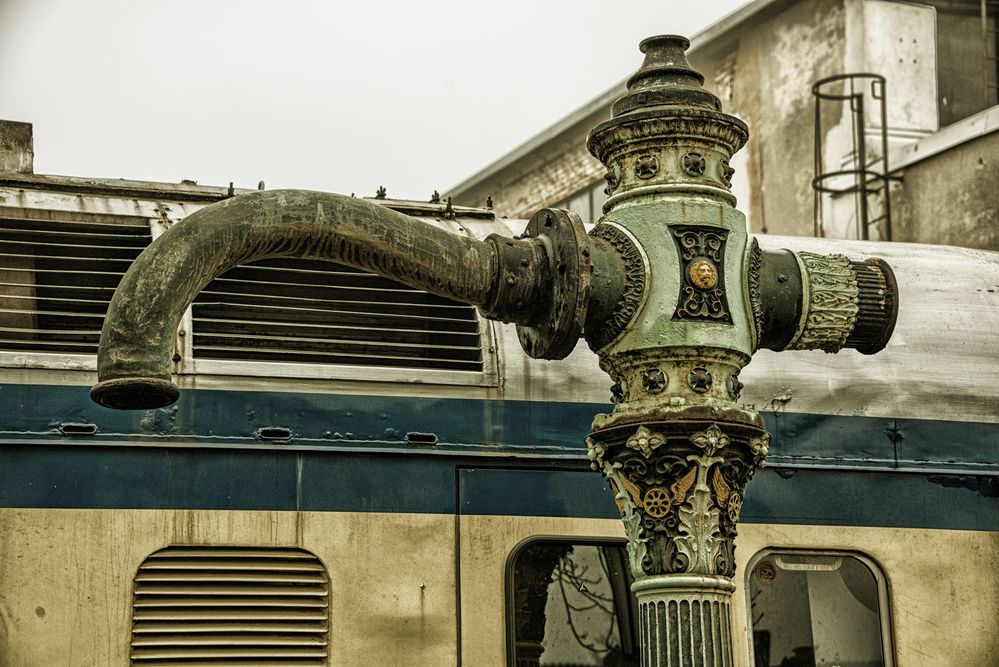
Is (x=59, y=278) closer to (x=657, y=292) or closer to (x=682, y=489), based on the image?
(x=657, y=292)

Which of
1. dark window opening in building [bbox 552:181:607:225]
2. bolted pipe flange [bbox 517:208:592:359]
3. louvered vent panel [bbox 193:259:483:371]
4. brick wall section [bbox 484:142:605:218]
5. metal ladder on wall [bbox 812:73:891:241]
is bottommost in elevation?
bolted pipe flange [bbox 517:208:592:359]

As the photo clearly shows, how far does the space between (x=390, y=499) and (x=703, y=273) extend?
1.94 m

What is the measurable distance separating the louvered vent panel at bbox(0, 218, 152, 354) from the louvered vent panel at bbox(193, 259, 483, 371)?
0.38 metres

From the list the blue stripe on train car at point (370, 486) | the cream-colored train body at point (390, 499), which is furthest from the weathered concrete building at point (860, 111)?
the blue stripe on train car at point (370, 486)

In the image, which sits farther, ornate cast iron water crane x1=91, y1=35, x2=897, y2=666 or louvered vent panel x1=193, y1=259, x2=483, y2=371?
louvered vent panel x1=193, y1=259, x2=483, y2=371

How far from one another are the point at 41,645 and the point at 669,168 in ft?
8.93

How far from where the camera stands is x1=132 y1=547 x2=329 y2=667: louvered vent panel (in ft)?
17.4

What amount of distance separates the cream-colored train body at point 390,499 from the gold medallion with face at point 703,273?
6.12 feet

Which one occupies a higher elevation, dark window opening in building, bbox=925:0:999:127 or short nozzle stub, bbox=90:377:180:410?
dark window opening in building, bbox=925:0:999:127

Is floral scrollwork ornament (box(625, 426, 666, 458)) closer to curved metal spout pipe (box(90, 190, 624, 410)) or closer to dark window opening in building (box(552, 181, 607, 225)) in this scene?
curved metal spout pipe (box(90, 190, 624, 410))

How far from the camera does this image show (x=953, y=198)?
11008mm

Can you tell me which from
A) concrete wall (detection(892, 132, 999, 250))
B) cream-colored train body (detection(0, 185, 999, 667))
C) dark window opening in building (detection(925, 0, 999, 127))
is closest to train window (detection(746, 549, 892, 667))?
cream-colored train body (detection(0, 185, 999, 667))

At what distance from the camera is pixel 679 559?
13.4 ft

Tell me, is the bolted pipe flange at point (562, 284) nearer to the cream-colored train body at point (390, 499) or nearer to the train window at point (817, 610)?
the cream-colored train body at point (390, 499)
